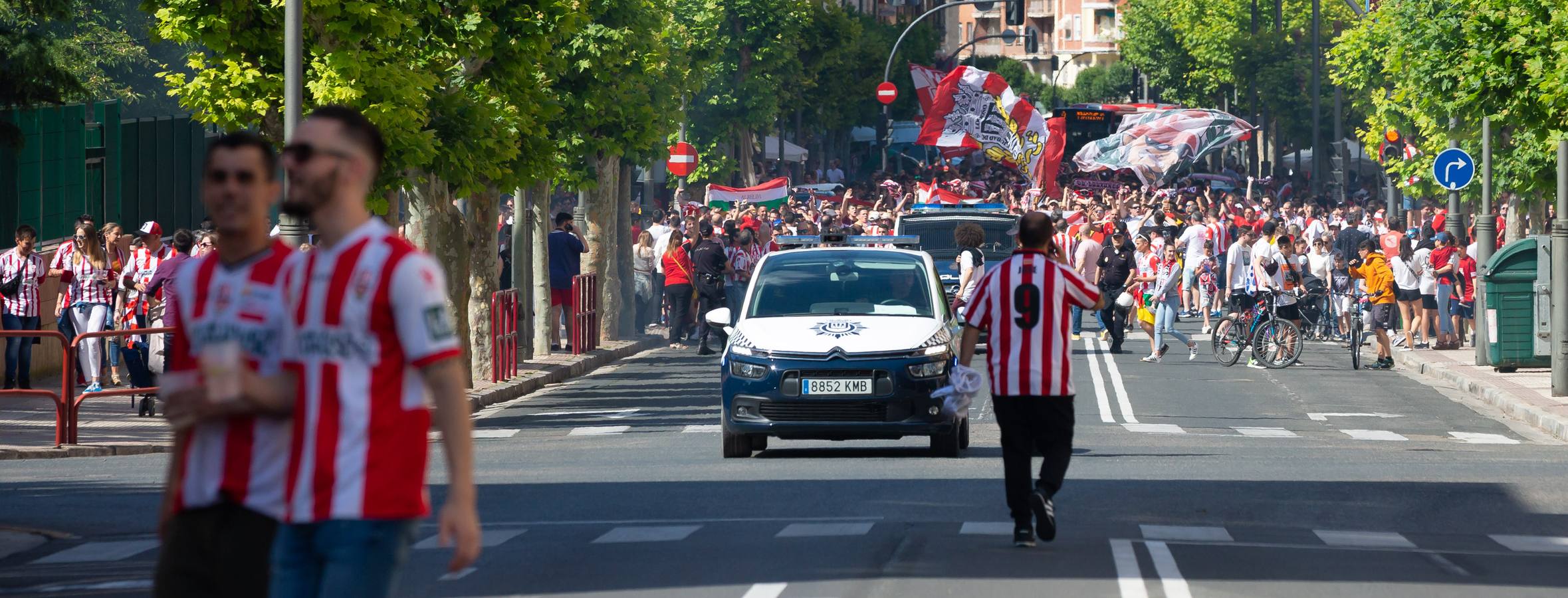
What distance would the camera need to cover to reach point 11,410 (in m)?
19.2

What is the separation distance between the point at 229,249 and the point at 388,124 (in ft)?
42.3

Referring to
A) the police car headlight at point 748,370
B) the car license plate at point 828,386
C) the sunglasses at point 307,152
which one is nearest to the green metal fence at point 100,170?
the police car headlight at point 748,370

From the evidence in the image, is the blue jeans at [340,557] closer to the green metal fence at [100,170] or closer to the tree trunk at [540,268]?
the green metal fence at [100,170]

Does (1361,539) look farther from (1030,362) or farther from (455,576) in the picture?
(455,576)

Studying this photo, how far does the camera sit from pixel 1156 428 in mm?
18203

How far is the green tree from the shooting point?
2106 centimetres

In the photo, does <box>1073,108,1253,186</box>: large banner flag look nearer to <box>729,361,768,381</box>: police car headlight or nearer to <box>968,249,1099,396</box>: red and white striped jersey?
<box>729,361,768,381</box>: police car headlight

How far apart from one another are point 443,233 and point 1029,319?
1234cm

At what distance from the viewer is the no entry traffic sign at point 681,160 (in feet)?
122

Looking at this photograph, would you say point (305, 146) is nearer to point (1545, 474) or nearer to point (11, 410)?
point (1545, 474)

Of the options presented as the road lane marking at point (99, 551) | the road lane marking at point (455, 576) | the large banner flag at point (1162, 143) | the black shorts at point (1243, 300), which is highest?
the large banner flag at point (1162, 143)

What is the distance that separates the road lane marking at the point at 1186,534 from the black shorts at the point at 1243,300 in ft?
51.5

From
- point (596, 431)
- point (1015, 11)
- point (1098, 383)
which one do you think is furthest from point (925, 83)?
point (596, 431)

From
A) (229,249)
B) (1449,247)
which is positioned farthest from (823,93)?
(229,249)
